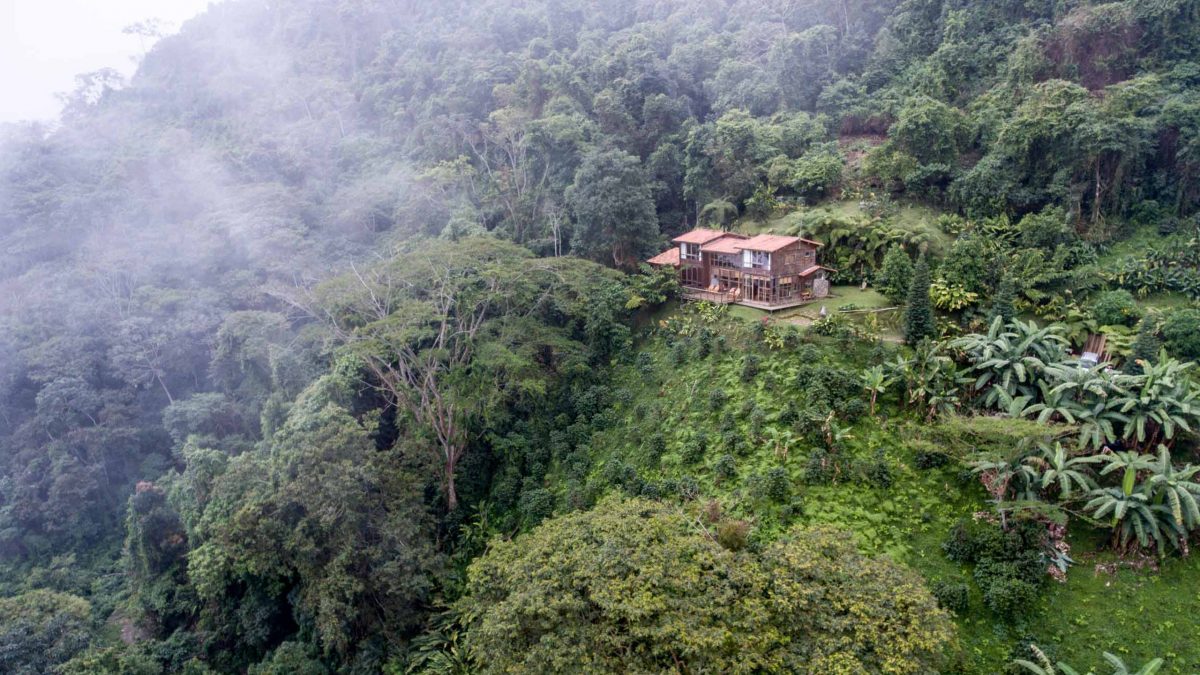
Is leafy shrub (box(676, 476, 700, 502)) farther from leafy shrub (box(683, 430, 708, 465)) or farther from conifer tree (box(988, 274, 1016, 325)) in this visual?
conifer tree (box(988, 274, 1016, 325))

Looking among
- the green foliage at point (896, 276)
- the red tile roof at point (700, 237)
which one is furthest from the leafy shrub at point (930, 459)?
the red tile roof at point (700, 237)

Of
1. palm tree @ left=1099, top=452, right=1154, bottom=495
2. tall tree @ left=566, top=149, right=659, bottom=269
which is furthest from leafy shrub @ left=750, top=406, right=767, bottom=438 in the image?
tall tree @ left=566, top=149, right=659, bottom=269

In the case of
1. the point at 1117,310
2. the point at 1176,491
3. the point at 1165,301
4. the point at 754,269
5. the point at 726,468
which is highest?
the point at 754,269

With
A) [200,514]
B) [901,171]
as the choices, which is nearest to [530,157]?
[901,171]

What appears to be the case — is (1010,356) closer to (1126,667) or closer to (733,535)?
(1126,667)

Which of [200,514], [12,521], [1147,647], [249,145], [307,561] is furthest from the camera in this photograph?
[249,145]

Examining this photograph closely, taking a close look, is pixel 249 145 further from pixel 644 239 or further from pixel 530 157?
pixel 644 239

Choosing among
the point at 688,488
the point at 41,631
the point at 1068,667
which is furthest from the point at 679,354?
the point at 41,631
